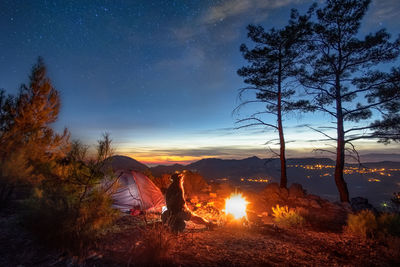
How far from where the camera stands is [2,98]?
8.86 m

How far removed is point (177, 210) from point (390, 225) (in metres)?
5.57

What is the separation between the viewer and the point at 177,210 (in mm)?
5707

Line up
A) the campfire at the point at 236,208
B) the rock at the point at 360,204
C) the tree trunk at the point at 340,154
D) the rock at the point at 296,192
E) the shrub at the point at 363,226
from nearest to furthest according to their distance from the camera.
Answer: the shrub at the point at 363,226
the campfire at the point at 236,208
the rock at the point at 360,204
the tree trunk at the point at 340,154
the rock at the point at 296,192

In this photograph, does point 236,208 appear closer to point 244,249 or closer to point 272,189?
point 244,249

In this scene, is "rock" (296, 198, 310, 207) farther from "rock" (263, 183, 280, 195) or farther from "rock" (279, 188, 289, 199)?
"rock" (263, 183, 280, 195)

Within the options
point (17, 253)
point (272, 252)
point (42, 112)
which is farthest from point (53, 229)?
point (42, 112)

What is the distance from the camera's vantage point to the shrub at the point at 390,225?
212 inches

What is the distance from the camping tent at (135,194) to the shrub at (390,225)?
7656mm

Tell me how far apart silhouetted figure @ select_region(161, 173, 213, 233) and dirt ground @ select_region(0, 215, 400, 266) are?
0.28 m

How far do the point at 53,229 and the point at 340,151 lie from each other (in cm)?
1170

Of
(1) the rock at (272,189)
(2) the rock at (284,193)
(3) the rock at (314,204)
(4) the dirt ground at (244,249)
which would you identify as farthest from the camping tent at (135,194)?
(3) the rock at (314,204)

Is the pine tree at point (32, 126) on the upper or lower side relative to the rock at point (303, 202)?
upper

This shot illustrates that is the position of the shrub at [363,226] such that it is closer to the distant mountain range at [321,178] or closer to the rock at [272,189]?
the rock at [272,189]

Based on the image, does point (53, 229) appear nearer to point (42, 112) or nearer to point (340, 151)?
point (42, 112)
